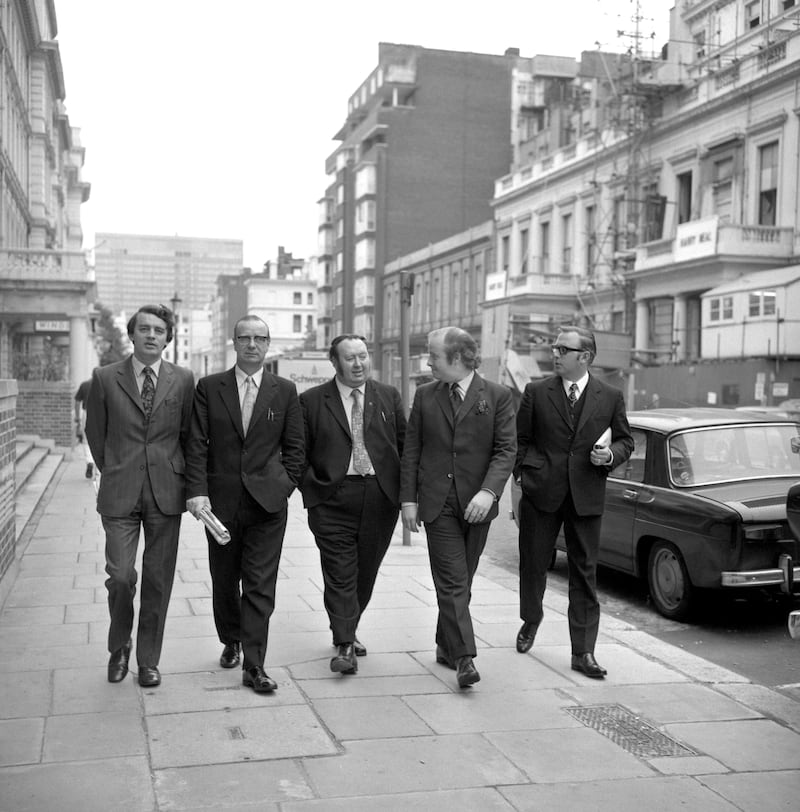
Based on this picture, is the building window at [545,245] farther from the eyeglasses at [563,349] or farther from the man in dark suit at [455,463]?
the man in dark suit at [455,463]

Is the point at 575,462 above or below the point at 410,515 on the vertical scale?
above

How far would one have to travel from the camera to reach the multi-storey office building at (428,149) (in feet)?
243

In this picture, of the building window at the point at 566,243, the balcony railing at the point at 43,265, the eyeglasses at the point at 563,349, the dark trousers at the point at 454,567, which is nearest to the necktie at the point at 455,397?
the dark trousers at the point at 454,567

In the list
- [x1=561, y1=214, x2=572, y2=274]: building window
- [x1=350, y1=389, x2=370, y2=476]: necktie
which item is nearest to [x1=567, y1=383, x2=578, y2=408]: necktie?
[x1=350, y1=389, x2=370, y2=476]: necktie

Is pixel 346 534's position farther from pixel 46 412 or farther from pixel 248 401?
pixel 46 412

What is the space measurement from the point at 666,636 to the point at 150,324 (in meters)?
4.49

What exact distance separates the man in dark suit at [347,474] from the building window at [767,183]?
94.5 ft

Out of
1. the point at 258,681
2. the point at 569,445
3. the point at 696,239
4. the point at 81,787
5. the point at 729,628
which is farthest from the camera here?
the point at 696,239

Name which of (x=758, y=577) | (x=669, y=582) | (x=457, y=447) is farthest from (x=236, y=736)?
(x=669, y=582)

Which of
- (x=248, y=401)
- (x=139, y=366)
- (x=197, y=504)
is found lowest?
(x=197, y=504)

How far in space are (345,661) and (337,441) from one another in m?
1.24

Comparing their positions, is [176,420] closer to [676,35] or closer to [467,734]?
[467,734]

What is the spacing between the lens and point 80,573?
9.83 m

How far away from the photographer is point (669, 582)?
8.59m
